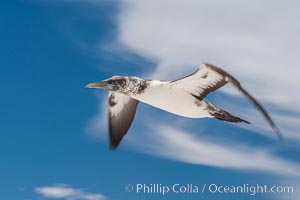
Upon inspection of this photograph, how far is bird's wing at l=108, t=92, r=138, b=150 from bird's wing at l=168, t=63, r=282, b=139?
3.66m

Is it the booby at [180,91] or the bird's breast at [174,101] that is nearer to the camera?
the booby at [180,91]

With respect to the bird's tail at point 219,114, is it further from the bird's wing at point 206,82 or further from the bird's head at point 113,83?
the bird's head at point 113,83

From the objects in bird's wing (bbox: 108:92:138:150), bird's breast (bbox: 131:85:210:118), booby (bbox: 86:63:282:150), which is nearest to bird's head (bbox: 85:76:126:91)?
booby (bbox: 86:63:282:150)

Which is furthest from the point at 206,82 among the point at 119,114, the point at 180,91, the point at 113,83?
the point at 119,114

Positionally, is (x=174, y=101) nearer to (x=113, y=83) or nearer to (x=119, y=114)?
(x=113, y=83)

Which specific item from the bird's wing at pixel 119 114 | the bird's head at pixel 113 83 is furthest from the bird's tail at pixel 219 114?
the bird's wing at pixel 119 114

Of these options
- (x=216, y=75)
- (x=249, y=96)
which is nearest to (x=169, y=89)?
(x=216, y=75)

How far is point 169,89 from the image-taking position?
16.6m

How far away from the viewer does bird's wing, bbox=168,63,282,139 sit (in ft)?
45.6

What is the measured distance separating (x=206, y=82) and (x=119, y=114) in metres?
5.00

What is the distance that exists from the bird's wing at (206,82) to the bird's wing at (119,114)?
→ 366 centimetres

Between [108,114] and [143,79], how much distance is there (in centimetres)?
355

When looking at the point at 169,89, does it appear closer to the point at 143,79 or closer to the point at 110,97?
the point at 143,79

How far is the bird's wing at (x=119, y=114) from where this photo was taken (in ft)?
65.5
